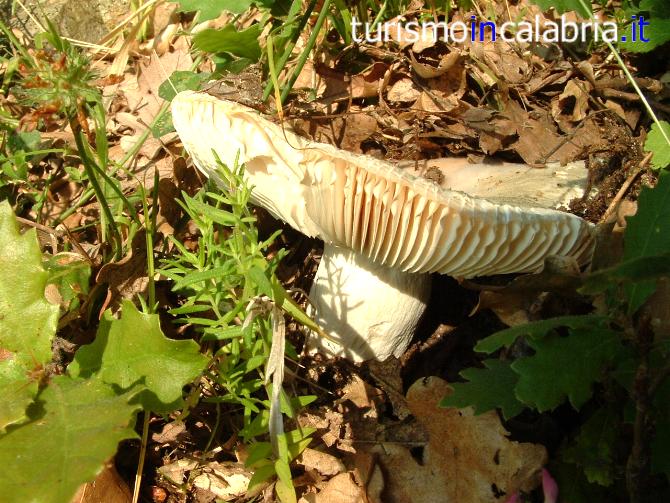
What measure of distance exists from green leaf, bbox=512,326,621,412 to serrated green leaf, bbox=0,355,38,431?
1.46 meters

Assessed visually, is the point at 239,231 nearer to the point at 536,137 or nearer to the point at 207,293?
the point at 207,293

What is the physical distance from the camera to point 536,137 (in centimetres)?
298

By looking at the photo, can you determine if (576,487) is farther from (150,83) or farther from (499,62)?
(150,83)

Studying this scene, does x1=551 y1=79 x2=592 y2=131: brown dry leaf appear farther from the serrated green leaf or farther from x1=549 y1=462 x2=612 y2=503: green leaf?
the serrated green leaf

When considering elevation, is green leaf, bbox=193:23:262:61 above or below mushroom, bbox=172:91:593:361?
above

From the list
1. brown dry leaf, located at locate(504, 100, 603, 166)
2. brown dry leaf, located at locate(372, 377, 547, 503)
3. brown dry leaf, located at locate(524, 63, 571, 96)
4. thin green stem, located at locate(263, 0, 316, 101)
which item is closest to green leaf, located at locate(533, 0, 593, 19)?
brown dry leaf, located at locate(524, 63, 571, 96)

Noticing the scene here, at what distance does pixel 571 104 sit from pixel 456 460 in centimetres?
199

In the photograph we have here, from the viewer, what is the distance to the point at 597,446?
6.21 feet

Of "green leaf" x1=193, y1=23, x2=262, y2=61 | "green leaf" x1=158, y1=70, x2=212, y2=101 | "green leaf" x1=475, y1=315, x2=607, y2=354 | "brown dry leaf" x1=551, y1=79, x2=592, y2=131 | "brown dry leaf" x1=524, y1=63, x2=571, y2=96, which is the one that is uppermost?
"green leaf" x1=193, y1=23, x2=262, y2=61

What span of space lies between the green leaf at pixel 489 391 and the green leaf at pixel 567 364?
0.17 m

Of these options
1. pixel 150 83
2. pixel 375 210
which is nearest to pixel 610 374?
pixel 375 210

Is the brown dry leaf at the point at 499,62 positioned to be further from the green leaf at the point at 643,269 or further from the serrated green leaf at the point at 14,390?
the serrated green leaf at the point at 14,390

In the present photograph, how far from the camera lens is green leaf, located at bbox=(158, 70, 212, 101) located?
319cm

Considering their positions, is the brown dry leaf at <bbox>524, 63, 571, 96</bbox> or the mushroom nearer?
the mushroom
